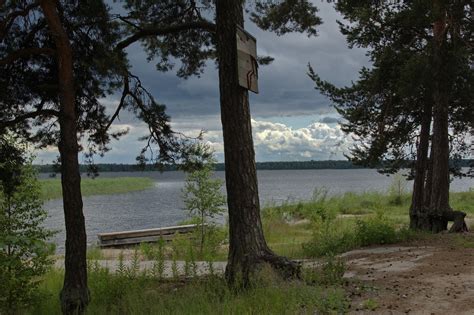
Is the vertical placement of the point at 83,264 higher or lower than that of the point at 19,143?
lower

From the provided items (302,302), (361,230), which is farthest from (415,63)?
(302,302)

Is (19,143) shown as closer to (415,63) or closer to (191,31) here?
(191,31)

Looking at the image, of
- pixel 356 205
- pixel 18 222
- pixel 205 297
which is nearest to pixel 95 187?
pixel 356 205

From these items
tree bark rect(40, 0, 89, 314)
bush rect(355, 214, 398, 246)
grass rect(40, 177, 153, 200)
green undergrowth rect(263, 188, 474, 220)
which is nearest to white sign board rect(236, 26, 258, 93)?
tree bark rect(40, 0, 89, 314)

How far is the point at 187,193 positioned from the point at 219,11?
22.6 feet

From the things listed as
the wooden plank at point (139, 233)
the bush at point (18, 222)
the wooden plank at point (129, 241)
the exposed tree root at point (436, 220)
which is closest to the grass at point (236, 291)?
the bush at point (18, 222)

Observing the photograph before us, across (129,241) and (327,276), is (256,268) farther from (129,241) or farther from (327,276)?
(129,241)

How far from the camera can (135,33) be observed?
315 inches

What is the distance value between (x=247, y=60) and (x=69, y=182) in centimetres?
283

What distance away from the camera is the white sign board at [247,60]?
661 centimetres

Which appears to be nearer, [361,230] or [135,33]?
[135,33]

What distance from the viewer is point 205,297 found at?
5695 millimetres

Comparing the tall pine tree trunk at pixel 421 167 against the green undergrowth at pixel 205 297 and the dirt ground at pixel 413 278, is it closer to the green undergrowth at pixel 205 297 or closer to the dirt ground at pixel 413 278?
the dirt ground at pixel 413 278

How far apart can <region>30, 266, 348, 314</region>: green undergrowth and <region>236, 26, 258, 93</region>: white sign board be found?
98.2 inches
